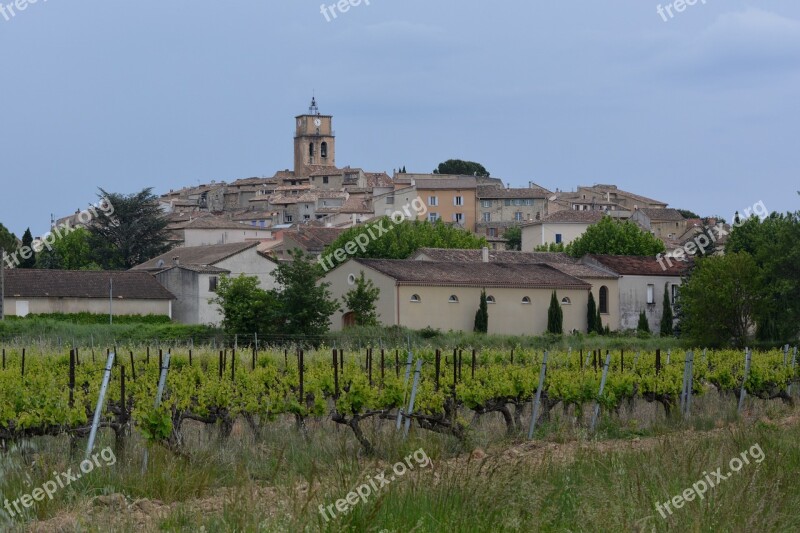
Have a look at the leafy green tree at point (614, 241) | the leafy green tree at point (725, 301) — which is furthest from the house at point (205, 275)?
the leafy green tree at point (614, 241)

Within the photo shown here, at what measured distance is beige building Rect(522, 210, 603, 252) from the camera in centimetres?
9656

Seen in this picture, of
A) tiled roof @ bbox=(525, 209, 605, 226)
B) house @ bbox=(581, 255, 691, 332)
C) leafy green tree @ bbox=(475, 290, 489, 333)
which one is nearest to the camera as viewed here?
leafy green tree @ bbox=(475, 290, 489, 333)

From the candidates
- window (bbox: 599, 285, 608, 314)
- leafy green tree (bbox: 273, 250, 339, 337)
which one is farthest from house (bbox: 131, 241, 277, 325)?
window (bbox: 599, 285, 608, 314)

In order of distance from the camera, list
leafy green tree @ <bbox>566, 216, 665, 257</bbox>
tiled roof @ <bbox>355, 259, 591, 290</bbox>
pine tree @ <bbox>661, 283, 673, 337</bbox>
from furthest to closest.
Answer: leafy green tree @ <bbox>566, 216, 665, 257</bbox>
pine tree @ <bbox>661, 283, 673, 337</bbox>
tiled roof @ <bbox>355, 259, 591, 290</bbox>

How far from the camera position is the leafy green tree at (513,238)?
113050mm

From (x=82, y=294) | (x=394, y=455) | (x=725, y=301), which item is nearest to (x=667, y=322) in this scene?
(x=725, y=301)

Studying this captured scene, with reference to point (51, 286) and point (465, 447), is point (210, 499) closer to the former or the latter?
point (465, 447)

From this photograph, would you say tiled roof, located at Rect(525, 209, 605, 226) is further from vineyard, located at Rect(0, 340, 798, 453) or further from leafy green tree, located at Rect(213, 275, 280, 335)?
vineyard, located at Rect(0, 340, 798, 453)

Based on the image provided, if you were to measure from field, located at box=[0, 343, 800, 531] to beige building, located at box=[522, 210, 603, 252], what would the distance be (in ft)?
236

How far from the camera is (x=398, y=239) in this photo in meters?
75.7

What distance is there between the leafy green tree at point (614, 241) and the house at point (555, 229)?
17.0m

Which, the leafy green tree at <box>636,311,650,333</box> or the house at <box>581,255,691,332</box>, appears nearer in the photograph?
the leafy green tree at <box>636,311,650,333</box>

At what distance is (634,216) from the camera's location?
126125 millimetres

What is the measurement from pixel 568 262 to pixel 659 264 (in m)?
4.65
